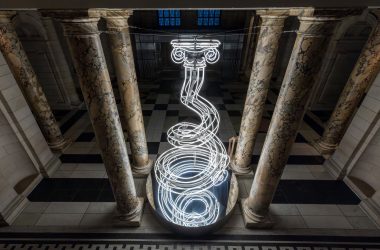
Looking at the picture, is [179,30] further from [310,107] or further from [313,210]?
[313,210]

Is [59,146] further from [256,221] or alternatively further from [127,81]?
[256,221]

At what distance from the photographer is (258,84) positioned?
4141 mm

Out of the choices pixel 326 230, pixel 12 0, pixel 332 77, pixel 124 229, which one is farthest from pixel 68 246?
pixel 332 77

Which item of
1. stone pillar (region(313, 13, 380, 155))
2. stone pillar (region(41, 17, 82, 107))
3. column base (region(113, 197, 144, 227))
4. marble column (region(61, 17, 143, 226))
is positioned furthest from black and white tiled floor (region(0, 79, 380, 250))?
stone pillar (region(41, 17, 82, 107))

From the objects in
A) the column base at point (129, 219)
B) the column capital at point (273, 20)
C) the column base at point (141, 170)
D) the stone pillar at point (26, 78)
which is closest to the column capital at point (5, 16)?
the stone pillar at point (26, 78)

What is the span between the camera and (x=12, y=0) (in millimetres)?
1903

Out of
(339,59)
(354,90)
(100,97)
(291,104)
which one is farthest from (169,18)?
(291,104)

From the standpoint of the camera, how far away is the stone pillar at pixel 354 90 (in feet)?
15.5

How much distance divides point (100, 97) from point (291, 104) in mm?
2654

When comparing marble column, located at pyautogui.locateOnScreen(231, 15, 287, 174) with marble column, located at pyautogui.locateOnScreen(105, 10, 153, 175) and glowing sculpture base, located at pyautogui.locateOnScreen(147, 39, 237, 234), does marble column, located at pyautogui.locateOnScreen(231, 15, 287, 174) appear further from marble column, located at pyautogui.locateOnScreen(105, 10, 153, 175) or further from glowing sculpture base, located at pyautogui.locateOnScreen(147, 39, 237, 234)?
Answer: marble column, located at pyautogui.locateOnScreen(105, 10, 153, 175)

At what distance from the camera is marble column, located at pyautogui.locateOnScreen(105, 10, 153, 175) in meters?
3.45

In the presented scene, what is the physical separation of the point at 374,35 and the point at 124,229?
7.10 metres

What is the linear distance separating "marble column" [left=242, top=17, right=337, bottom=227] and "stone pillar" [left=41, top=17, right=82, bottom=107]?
8.35 m

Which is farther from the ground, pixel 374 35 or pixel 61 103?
pixel 374 35
